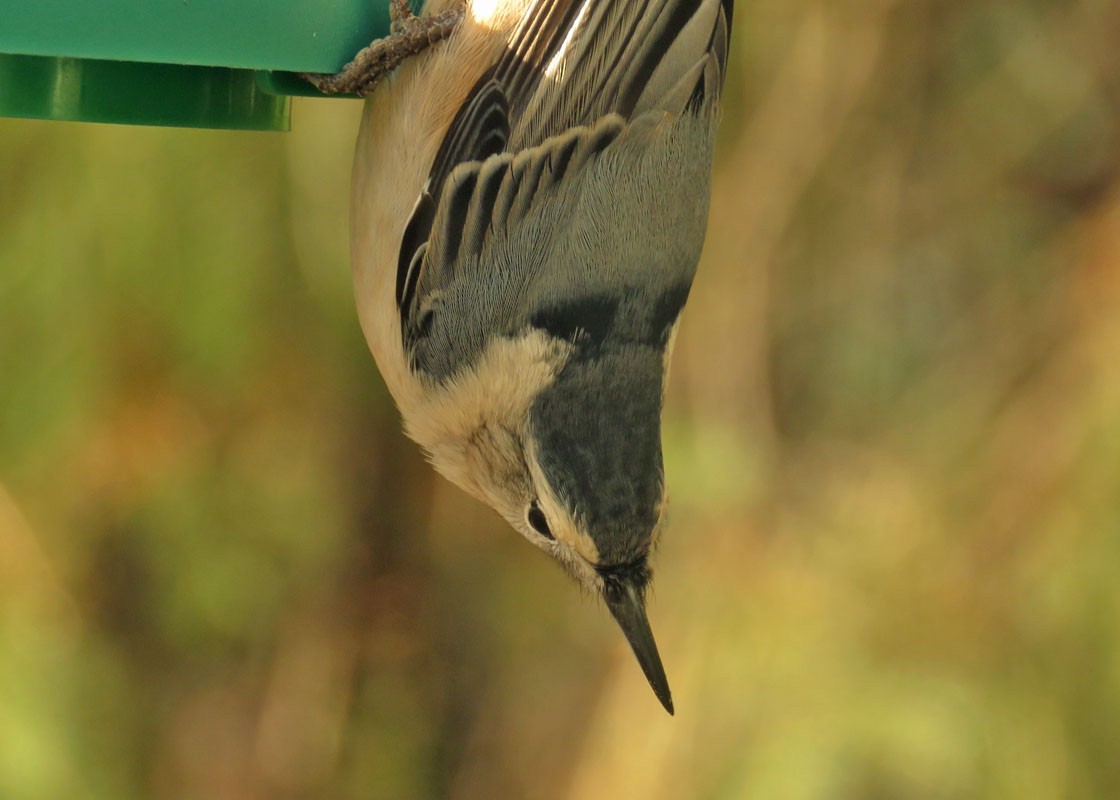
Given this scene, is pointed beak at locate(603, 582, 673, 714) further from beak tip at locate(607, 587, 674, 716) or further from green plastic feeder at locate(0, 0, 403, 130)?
green plastic feeder at locate(0, 0, 403, 130)

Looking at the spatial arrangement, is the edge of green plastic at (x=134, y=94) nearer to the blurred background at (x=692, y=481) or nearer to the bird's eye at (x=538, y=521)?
the bird's eye at (x=538, y=521)

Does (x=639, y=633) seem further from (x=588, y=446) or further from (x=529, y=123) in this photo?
(x=529, y=123)

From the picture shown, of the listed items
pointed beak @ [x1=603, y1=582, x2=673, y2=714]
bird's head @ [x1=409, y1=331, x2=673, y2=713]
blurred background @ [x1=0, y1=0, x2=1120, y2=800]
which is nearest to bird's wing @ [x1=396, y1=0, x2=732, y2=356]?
bird's head @ [x1=409, y1=331, x2=673, y2=713]

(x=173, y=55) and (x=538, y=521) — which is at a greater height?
(x=173, y=55)

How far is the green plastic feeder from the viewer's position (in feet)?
3.08

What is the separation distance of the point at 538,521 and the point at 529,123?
1.66 feet

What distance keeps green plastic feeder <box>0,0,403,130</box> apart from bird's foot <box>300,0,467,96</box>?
0.01 m

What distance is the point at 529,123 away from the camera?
4.79ft

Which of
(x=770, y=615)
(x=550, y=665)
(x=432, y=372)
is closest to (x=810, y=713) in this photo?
(x=770, y=615)

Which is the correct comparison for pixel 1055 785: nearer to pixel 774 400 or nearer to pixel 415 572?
pixel 774 400

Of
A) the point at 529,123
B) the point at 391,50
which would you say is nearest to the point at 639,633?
the point at 529,123

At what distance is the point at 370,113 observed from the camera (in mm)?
1567

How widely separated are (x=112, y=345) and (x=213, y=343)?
0.17 m

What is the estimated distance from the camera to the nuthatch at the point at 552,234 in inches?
57.7
